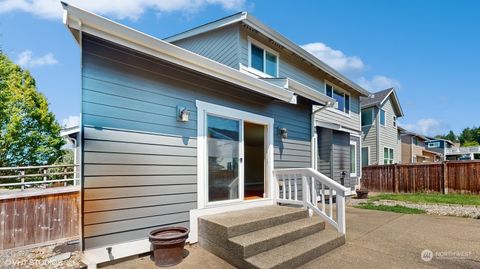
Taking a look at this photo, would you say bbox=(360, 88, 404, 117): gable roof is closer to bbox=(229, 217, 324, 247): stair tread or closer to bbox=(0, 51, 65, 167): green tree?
bbox=(229, 217, 324, 247): stair tread

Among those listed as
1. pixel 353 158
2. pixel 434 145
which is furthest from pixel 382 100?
pixel 434 145

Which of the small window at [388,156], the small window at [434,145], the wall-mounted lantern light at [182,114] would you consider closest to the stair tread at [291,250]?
the wall-mounted lantern light at [182,114]

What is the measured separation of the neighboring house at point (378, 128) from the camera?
52.0 ft

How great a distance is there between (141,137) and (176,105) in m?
0.76

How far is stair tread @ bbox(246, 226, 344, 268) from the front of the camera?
308 cm

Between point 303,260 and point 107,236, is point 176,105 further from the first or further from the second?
point 303,260

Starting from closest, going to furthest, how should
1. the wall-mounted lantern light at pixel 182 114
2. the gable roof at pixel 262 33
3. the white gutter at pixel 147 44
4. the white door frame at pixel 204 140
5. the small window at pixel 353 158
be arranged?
the white gutter at pixel 147 44
the wall-mounted lantern light at pixel 182 114
the white door frame at pixel 204 140
the gable roof at pixel 262 33
the small window at pixel 353 158

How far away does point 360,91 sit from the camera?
11.9 m

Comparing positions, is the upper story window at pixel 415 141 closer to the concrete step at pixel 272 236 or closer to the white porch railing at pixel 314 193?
the white porch railing at pixel 314 193

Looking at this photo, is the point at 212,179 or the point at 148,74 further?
the point at 212,179

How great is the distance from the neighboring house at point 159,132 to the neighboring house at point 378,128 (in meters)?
11.6

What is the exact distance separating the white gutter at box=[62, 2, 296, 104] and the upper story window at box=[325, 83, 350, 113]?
6.38 metres

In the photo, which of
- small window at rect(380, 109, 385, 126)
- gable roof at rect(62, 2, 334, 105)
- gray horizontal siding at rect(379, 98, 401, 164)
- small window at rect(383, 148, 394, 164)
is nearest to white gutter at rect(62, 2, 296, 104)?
gable roof at rect(62, 2, 334, 105)

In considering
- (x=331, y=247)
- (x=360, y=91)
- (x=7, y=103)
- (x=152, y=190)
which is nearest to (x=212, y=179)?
(x=152, y=190)
